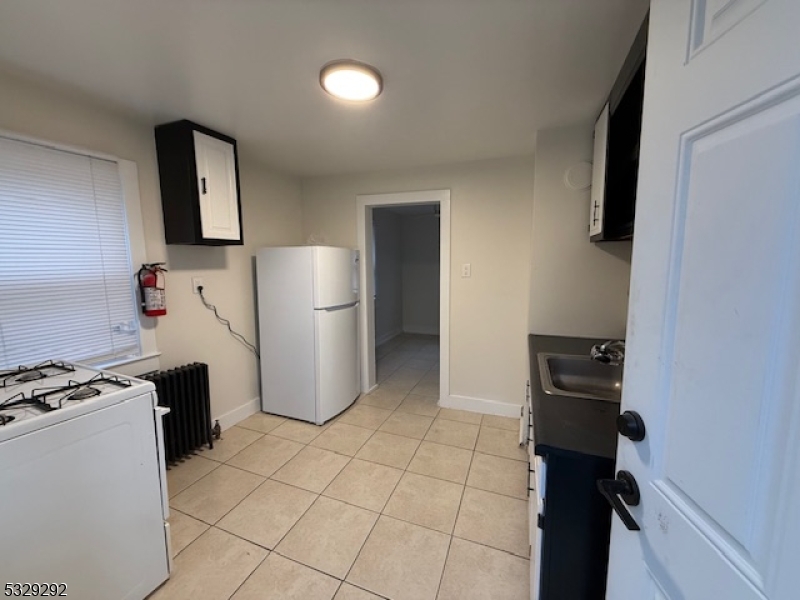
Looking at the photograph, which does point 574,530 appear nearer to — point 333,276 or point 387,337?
point 333,276

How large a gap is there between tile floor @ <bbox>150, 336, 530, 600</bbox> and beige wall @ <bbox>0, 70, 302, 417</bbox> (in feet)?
2.02

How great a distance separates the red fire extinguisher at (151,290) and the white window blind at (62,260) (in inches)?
2.4

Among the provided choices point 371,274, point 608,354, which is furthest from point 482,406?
point 371,274

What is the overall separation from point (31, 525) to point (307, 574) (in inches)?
40.3

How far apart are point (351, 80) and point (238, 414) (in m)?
2.67

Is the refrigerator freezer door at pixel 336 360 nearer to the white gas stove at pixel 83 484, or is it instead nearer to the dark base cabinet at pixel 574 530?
the white gas stove at pixel 83 484

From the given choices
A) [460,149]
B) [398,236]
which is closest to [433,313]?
[398,236]

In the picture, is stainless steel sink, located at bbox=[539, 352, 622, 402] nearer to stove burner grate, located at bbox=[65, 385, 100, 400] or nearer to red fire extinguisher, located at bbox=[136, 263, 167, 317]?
stove burner grate, located at bbox=[65, 385, 100, 400]

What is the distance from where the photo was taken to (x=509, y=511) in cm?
189

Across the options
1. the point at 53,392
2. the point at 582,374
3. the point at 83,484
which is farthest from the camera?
the point at 582,374

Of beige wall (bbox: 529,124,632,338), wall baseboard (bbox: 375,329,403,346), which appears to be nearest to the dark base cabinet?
beige wall (bbox: 529,124,632,338)

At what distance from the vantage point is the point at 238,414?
2.89 meters

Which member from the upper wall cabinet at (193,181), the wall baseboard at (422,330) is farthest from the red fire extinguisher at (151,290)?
the wall baseboard at (422,330)

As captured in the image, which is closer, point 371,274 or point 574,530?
point 574,530
